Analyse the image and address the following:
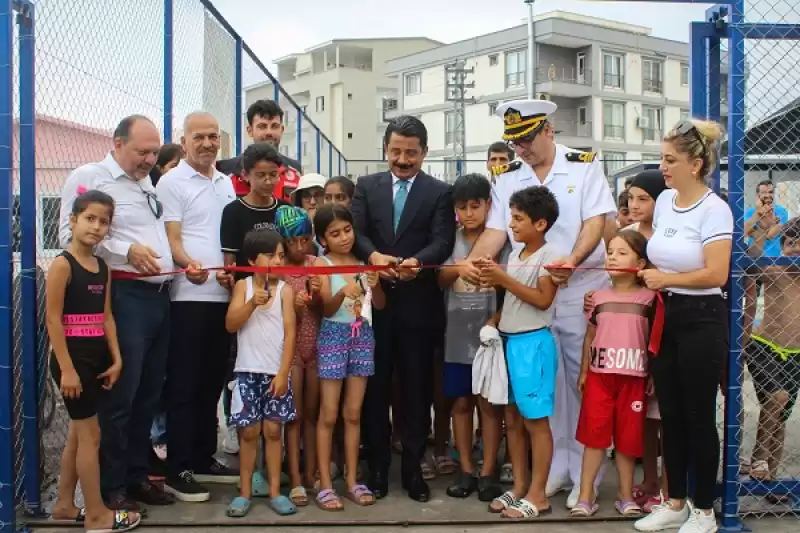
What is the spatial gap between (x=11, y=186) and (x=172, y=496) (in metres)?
1.75

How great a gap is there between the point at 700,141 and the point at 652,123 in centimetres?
3810

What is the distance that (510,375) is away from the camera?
3.95 m

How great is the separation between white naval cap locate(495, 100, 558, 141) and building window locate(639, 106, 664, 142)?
3608 cm

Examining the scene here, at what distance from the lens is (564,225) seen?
165 inches

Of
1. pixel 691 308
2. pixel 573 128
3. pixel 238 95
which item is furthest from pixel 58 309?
pixel 573 128

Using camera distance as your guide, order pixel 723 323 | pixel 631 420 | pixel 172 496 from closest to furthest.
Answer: pixel 723 323
pixel 631 420
pixel 172 496

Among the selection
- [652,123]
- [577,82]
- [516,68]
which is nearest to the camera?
[577,82]

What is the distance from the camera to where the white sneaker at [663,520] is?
3717 millimetres

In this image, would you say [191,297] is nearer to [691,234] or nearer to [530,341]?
[530,341]

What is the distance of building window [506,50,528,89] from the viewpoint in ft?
119

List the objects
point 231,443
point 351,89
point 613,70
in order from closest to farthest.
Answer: point 231,443 → point 613,70 → point 351,89

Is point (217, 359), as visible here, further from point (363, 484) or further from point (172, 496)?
point (363, 484)

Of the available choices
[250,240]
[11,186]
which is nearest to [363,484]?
[250,240]

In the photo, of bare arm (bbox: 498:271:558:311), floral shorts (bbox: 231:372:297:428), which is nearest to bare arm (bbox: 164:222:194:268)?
floral shorts (bbox: 231:372:297:428)
